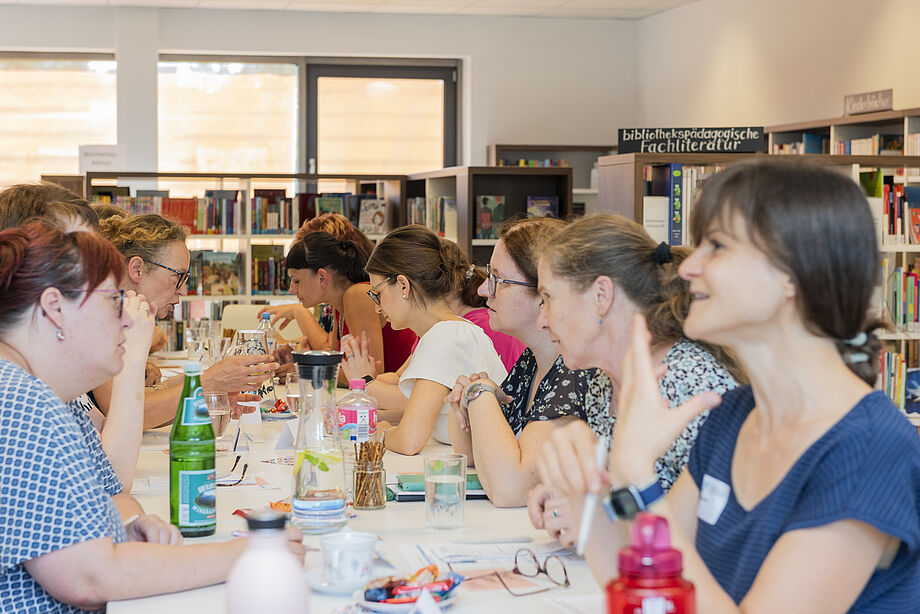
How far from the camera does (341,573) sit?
5.03ft

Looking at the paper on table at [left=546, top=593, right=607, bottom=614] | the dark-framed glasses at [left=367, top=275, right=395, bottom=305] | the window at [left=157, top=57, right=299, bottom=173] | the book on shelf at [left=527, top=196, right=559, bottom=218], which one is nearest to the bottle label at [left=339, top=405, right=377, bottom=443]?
the paper on table at [left=546, top=593, right=607, bottom=614]

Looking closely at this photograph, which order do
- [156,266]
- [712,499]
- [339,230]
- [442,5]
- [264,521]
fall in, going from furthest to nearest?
[442,5]
[339,230]
[156,266]
[712,499]
[264,521]

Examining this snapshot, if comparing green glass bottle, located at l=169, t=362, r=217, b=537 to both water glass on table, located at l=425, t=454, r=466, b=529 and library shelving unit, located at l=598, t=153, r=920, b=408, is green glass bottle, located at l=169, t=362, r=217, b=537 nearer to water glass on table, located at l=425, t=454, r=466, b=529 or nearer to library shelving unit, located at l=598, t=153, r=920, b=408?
water glass on table, located at l=425, t=454, r=466, b=529

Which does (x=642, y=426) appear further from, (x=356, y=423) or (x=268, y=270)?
(x=268, y=270)

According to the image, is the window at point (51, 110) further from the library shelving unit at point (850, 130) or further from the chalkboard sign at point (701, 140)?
the chalkboard sign at point (701, 140)

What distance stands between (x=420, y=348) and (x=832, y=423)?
5.54 ft

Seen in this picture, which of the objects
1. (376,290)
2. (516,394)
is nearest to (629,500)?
(516,394)

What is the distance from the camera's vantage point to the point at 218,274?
262 inches

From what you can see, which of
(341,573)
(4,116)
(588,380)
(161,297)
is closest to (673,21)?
(4,116)

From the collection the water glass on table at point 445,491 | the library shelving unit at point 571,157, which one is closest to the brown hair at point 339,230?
the water glass on table at point 445,491

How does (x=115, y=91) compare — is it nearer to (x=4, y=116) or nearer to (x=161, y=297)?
(x=4, y=116)

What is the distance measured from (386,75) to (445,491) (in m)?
8.23

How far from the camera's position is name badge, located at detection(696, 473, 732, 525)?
1421 millimetres

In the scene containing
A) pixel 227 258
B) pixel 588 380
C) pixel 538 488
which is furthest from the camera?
pixel 227 258
